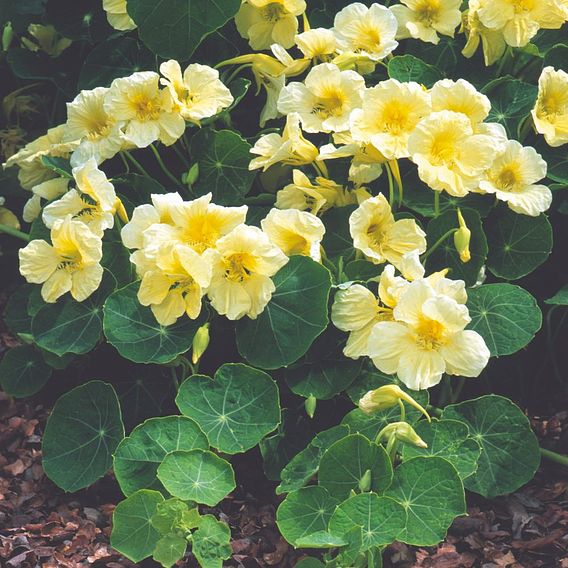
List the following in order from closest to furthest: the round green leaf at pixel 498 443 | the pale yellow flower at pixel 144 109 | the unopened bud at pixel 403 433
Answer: the unopened bud at pixel 403 433 → the round green leaf at pixel 498 443 → the pale yellow flower at pixel 144 109

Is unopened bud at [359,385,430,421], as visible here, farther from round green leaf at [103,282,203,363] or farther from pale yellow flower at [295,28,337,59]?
pale yellow flower at [295,28,337,59]

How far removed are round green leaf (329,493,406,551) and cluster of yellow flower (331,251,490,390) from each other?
26cm

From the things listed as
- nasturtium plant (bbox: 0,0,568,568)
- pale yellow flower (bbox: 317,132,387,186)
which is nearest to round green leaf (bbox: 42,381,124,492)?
nasturtium plant (bbox: 0,0,568,568)

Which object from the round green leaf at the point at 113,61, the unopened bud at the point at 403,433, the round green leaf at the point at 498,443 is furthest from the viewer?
the round green leaf at the point at 113,61

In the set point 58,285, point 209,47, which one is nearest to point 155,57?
point 209,47

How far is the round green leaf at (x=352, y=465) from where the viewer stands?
2100mm

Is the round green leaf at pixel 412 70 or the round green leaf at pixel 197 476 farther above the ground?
the round green leaf at pixel 412 70

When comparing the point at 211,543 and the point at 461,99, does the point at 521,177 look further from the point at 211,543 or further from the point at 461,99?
the point at 211,543

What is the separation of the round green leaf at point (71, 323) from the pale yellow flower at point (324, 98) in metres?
0.62

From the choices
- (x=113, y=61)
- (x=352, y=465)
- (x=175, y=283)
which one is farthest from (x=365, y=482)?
(x=113, y=61)

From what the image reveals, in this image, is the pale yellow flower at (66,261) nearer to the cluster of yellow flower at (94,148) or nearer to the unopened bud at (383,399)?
the cluster of yellow flower at (94,148)

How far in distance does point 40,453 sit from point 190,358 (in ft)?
1.53

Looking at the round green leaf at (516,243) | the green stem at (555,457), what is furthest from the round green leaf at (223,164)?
the green stem at (555,457)

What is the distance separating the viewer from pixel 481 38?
107 inches
